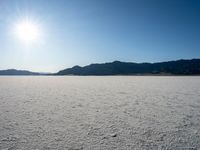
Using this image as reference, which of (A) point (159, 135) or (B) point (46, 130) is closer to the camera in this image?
(A) point (159, 135)

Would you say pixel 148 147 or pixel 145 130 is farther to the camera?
pixel 145 130

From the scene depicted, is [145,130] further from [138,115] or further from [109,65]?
[109,65]

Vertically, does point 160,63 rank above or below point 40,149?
above

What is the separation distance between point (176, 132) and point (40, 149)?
2.76 meters

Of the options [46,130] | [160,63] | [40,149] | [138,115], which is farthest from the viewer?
[160,63]

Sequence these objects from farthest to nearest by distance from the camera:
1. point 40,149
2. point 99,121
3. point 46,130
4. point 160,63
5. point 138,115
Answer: point 160,63 → point 138,115 → point 99,121 → point 46,130 → point 40,149

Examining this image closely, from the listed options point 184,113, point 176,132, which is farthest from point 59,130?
point 184,113

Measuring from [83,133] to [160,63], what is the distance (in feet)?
358

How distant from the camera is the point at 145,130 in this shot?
369 centimetres

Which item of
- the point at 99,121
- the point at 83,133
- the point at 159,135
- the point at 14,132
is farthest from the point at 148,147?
the point at 14,132

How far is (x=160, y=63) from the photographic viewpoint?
105312mm

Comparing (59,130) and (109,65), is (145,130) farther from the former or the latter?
(109,65)

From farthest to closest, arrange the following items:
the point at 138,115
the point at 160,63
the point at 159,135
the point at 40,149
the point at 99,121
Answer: the point at 160,63, the point at 138,115, the point at 99,121, the point at 159,135, the point at 40,149

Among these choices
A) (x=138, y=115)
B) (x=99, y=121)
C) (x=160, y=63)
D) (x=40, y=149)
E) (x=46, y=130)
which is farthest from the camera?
(x=160, y=63)
